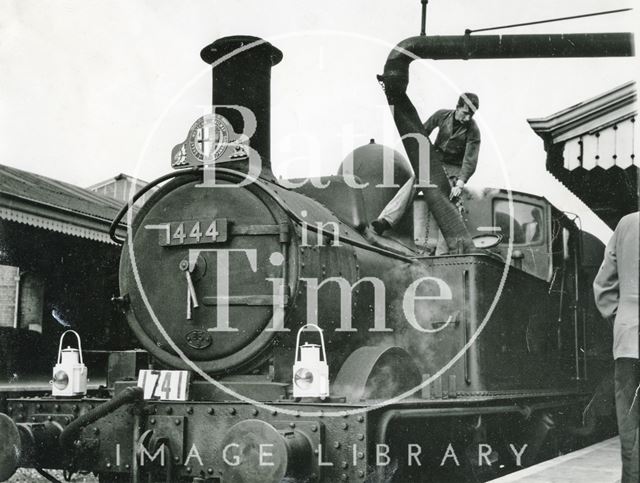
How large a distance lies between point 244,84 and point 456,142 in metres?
1.93

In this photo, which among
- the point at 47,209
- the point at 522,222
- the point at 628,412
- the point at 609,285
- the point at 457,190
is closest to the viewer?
the point at 628,412

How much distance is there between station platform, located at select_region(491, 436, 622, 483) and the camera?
434 centimetres

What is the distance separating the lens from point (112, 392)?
4668 mm

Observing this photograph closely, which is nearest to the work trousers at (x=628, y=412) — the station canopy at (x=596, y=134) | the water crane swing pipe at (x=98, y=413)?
the water crane swing pipe at (x=98, y=413)

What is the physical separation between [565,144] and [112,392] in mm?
4523

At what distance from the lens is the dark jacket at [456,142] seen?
19.6 feet

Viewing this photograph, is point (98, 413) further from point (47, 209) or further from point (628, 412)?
point (47, 209)

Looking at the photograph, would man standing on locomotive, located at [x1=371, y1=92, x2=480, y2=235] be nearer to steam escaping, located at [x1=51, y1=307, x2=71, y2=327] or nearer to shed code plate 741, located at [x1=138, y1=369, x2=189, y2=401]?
shed code plate 741, located at [x1=138, y1=369, x2=189, y2=401]

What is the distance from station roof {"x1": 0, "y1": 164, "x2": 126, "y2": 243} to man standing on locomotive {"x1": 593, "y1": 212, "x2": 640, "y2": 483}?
508cm

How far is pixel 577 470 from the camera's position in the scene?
186 inches

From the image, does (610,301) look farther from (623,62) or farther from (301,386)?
(623,62)

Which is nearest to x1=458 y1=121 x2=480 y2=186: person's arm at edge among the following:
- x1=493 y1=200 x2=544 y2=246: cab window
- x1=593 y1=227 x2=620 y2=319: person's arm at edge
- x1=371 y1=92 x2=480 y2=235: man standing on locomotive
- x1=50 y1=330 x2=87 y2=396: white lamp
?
x1=371 y1=92 x2=480 y2=235: man standing on locomotive

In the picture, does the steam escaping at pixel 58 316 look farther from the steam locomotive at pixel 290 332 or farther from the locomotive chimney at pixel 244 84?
the locomotive chimney at pixel 244 84

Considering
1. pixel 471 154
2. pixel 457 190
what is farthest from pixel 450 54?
pixel 457 190
